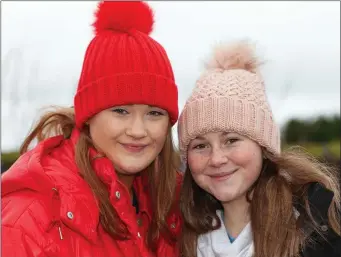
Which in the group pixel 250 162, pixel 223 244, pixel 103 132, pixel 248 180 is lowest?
pixel 223 244

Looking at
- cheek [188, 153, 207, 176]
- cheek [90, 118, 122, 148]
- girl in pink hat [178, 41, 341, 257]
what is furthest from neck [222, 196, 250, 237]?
cheek [90, 118, 122, 148]

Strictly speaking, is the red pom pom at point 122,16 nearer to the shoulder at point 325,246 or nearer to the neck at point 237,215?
the neck at point 237,215

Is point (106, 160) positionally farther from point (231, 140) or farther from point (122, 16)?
point (122, 16)

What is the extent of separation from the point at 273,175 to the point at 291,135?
13.3 meters

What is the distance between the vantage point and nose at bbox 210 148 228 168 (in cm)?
319

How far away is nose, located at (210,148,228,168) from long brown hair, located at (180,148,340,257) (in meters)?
0.30

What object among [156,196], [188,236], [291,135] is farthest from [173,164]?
[291,135]

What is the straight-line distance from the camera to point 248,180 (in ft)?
10.7

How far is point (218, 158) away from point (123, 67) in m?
0.71

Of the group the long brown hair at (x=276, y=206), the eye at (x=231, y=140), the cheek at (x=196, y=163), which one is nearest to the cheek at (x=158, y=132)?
the cheek at (x=196, y=163)

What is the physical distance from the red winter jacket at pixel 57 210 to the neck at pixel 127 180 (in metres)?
0.19

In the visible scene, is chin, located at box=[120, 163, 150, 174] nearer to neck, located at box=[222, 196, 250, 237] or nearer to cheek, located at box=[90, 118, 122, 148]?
cheek, located at box=[90, 118, 122, 148]

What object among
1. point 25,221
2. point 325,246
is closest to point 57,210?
point 25,221

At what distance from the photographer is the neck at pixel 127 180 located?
334 centimetres
